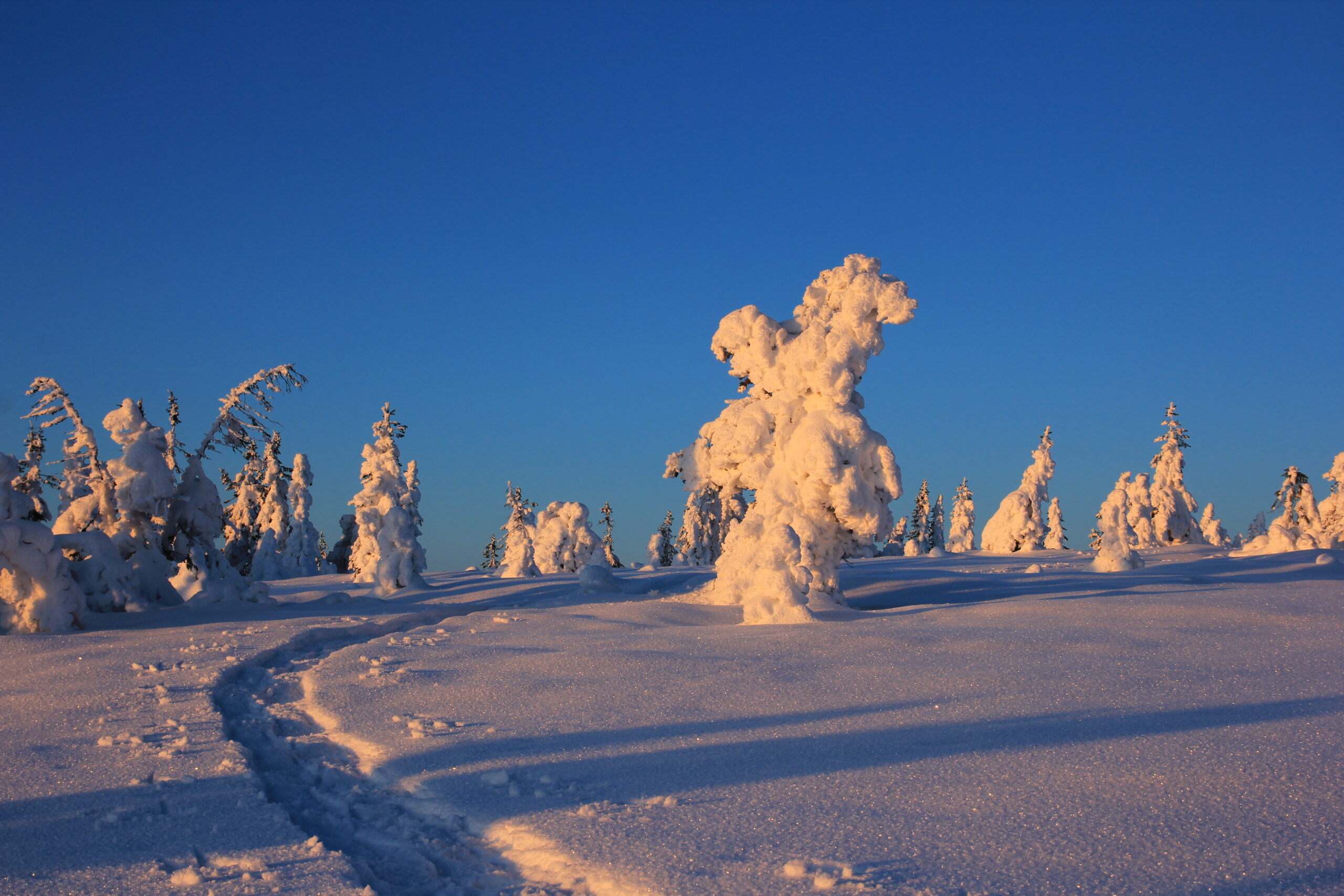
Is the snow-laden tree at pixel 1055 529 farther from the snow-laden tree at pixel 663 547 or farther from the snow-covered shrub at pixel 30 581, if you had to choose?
the snow-covered shrub at pixel 30 581

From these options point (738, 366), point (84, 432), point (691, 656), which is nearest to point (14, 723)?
point (691, 656)

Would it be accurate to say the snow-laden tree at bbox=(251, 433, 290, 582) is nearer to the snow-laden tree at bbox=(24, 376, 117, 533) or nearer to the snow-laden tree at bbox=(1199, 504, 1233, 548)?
the snow-laden tree at bbox=(24, 376, 117, 533)

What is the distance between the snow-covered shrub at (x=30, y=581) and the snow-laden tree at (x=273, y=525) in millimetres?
29368

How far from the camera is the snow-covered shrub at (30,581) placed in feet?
37.7

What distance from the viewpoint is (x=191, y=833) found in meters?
4.20

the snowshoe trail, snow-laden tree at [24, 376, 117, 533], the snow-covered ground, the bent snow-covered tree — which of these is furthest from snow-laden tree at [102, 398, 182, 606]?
the bent snow-covered tree

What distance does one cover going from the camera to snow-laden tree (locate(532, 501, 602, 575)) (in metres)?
39.5

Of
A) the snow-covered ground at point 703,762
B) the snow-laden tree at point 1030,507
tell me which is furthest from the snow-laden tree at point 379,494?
the snow-laden tree at point 1030,507

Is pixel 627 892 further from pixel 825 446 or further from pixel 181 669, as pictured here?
pixel 825 446

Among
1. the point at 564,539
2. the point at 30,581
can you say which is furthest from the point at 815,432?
the point at 564,539

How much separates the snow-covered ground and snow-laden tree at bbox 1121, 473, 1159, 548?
30323 millimetres

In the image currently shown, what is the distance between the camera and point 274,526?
42.1 metres

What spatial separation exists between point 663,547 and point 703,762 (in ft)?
192

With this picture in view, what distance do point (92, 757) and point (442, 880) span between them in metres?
3.41
